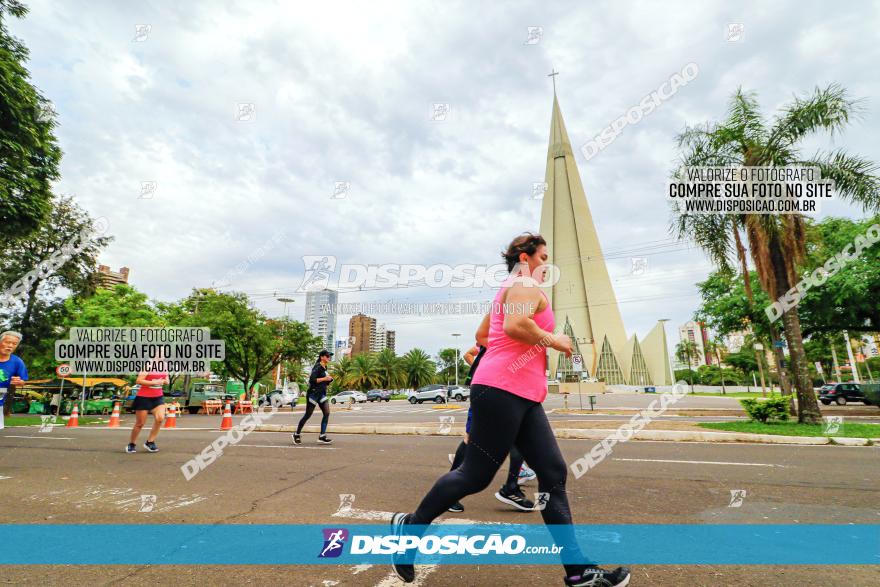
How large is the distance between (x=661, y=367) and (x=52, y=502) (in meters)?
87.2

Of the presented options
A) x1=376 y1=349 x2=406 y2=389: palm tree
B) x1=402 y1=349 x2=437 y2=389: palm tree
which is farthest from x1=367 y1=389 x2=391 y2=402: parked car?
x1=402 y1=349 x2=437 y2=389: palm tree

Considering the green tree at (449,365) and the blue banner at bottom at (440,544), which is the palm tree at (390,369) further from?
the blue banner at bottom at (440,544)

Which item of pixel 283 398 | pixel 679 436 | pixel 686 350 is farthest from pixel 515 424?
pixel 686 350

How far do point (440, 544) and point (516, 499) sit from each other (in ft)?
3.86

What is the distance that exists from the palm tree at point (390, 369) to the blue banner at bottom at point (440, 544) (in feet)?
221

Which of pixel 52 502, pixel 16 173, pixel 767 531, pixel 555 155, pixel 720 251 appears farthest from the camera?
pixel 555 155

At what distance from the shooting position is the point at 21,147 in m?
8.59

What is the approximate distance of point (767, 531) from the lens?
10.4ft

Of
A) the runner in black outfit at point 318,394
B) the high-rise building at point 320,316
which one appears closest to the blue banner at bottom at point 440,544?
the runner in black outfit at point 318,394

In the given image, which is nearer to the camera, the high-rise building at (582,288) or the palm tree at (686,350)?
the palm tree at (686,350)

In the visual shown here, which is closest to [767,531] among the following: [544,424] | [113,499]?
[544,424]

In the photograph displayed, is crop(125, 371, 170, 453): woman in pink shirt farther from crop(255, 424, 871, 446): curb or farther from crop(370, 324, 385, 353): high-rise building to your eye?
crop(370, 324, 385, 353): high-rise building

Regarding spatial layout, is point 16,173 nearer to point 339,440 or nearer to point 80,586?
point 339,440

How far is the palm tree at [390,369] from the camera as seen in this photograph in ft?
229
